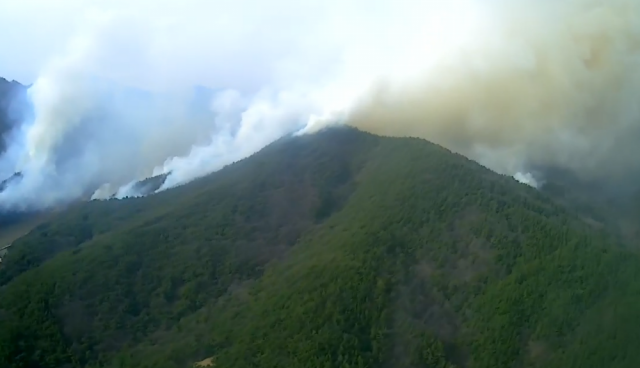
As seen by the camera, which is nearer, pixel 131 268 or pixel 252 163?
pixel 131 268

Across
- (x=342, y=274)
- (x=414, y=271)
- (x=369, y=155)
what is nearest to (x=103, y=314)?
(x=342, y=274)

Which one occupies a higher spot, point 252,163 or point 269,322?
point 252,163

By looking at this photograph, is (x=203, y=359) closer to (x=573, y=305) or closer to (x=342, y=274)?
(x=342, y=274)

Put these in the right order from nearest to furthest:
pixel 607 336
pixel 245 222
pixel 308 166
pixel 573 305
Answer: pixel 607 336 → pixel 573 305 → pixel 245 222 → pixel 308 166

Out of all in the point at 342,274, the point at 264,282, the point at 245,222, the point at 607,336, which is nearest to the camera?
the point at 607,336

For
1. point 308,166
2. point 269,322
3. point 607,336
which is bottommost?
point 607,336

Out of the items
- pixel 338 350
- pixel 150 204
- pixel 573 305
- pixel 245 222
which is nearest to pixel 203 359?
pixel 338 350

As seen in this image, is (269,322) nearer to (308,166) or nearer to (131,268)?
(131,268)
